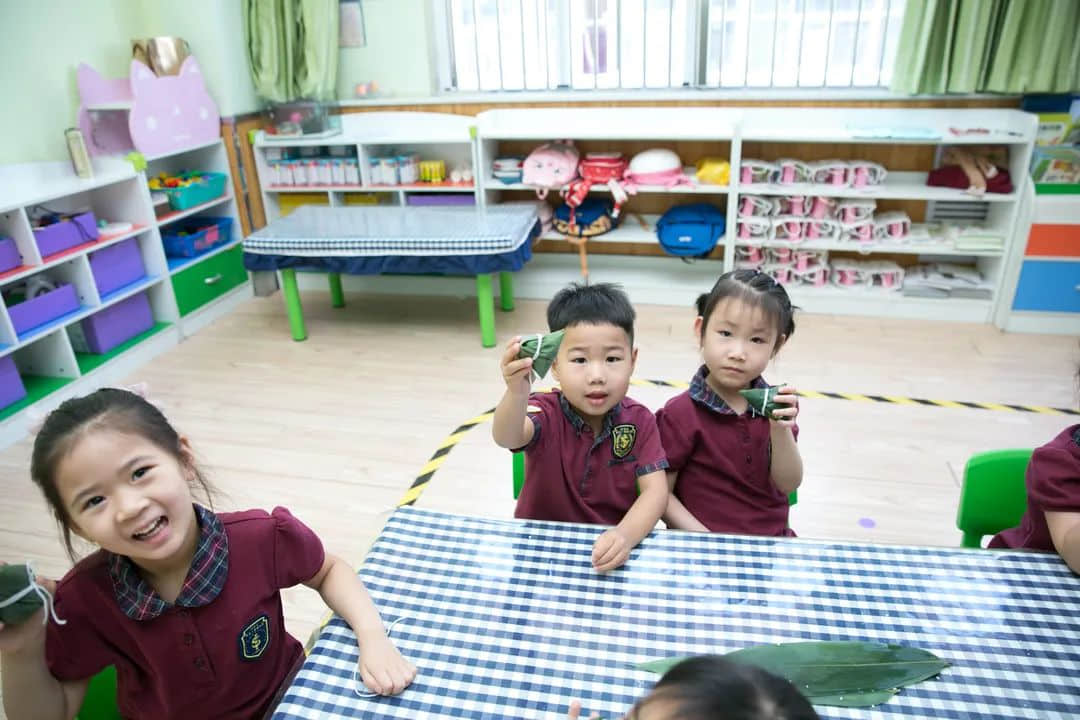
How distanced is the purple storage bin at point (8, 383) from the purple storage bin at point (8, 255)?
37cm

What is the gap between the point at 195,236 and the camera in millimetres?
4039

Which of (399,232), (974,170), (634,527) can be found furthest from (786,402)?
(974,170)

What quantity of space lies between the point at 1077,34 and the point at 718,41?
1.69 metres

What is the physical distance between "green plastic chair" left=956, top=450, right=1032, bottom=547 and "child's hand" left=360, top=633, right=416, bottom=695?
1.11 metres

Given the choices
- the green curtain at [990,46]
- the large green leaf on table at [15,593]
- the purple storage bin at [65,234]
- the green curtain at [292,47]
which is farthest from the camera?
the green curtain at [292,47]

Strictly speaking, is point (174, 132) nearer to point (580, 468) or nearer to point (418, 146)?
point (418, 146)

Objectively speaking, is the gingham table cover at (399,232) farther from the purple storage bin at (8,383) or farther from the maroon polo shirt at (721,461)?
the maroon polo shirt at (721,461)

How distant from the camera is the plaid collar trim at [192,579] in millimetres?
971

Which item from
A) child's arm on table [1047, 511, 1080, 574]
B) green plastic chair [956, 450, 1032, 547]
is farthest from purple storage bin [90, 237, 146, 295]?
child's arm on table [1047, 511, 1080, 574]

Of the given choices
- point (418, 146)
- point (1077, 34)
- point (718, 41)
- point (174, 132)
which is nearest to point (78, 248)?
point (174, 132)

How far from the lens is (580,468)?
4.49 feet

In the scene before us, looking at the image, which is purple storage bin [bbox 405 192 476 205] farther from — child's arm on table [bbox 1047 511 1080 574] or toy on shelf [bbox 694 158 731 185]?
child's arm on table [bbox 1047 511 1080 574]

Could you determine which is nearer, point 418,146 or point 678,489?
point 678,489

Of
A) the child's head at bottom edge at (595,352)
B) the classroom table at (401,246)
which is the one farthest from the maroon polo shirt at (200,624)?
the classroom table at (401,246)
